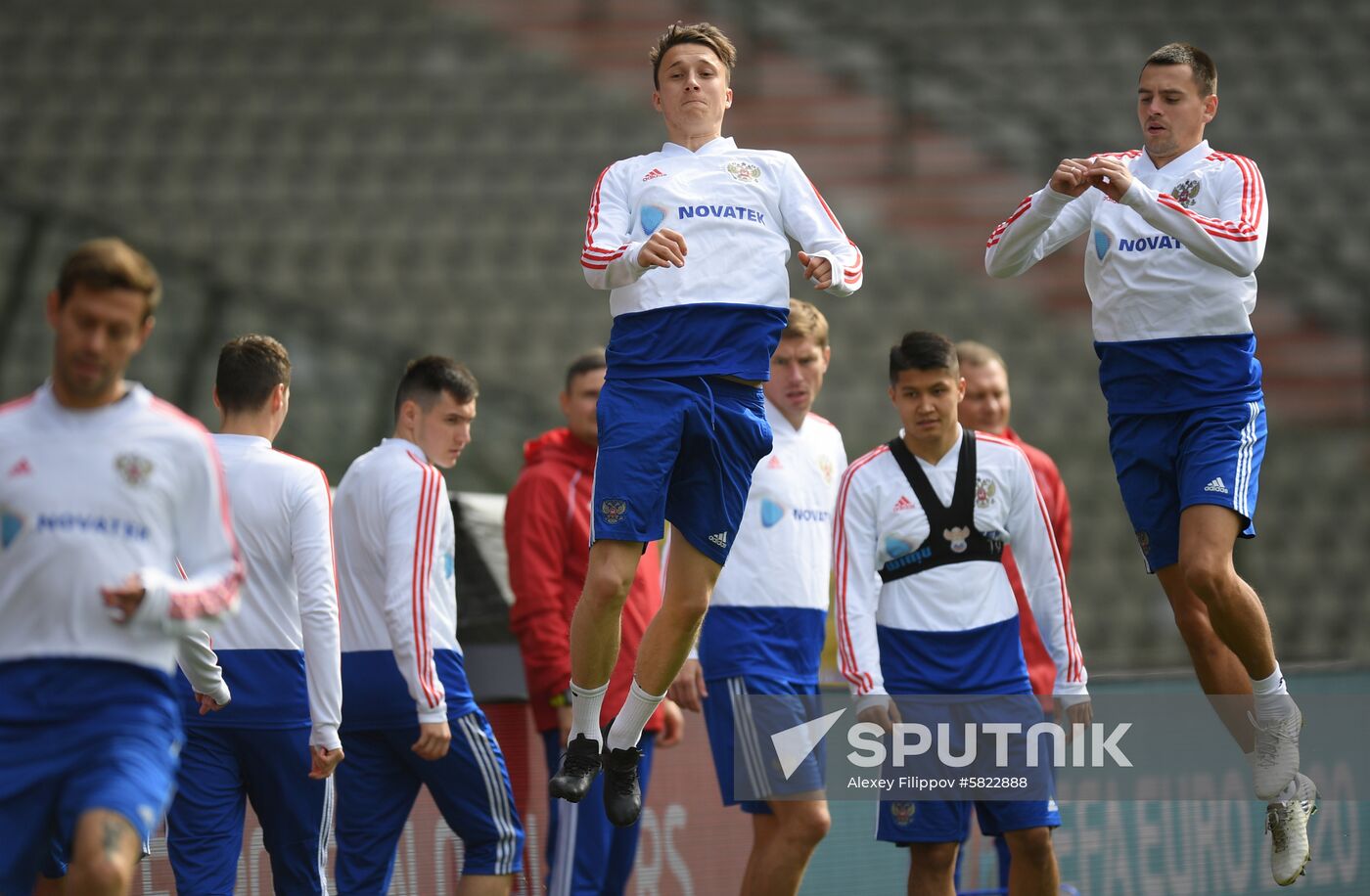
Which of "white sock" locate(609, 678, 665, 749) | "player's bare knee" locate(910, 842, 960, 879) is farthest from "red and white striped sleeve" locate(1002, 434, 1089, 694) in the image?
"white sock" locate(609, 678, 665, 749)

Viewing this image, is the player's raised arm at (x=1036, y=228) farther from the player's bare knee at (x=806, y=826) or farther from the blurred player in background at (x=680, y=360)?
the player's bare knee at (x=806, y=826)

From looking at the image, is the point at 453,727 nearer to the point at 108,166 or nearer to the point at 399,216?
the point at 399,216

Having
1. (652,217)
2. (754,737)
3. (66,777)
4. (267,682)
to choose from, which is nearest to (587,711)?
(267,682)

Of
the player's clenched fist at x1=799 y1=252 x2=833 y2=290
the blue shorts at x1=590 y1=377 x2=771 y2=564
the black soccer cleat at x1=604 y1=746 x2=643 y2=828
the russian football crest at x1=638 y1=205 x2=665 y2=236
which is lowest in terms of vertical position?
the black soccer cleat at x1=604 y1=746 x2=643 y2=828

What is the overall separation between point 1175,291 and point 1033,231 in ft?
1.53

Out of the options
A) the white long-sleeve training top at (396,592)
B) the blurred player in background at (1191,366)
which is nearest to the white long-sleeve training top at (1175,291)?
the blurred player in background at (1191,366)

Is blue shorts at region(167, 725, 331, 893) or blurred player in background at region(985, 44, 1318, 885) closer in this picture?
blue shorts at region(167, 725, 331, 893)

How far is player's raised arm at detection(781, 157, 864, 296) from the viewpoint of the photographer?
14.5ft

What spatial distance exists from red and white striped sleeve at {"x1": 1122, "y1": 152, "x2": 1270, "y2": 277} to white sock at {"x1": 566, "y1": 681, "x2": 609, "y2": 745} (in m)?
2.01

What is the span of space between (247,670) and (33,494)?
4.67ft

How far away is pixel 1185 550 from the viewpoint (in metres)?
4.82

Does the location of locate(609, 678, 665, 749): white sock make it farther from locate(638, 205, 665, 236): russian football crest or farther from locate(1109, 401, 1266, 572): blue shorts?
locate(1109, 401, 1266, 572): blue shorts

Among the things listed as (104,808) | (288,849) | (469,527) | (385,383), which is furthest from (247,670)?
(385,383)

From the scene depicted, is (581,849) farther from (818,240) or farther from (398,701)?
(818,240)
